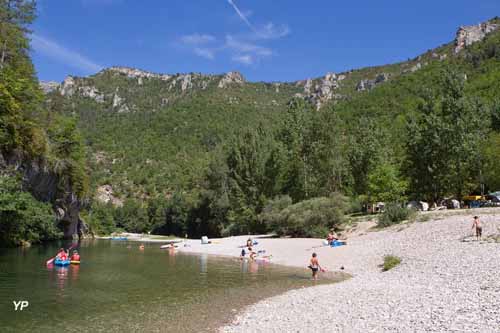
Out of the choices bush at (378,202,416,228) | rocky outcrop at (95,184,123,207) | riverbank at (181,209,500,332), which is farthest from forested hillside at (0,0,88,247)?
rocky outcrop at (95,184,123,207)

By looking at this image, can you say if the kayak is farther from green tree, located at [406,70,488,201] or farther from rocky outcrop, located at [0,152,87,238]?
green tree, located at [406,70,488,201]

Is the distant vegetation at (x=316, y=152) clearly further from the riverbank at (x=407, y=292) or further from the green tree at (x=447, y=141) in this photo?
the riverbank at (x=407, y=292)

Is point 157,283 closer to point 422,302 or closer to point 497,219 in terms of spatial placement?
point 422,302


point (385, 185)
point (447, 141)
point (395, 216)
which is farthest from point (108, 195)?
point (395, 216)

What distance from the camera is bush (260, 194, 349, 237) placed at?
1865 inches

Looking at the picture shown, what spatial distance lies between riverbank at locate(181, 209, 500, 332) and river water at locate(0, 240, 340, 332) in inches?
68.7

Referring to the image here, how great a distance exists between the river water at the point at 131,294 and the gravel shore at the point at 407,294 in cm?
178

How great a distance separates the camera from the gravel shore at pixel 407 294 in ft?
39.4

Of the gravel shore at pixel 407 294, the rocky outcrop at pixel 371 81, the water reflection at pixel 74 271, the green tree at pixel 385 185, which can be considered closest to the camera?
the gravel shore at pixel 407 294

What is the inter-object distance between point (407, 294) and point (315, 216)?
3149cm

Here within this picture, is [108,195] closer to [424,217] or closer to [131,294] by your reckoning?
[424,217]

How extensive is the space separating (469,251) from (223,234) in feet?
188

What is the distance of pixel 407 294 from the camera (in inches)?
637

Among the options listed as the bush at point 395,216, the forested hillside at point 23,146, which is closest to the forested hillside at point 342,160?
the bush at point 395,216
